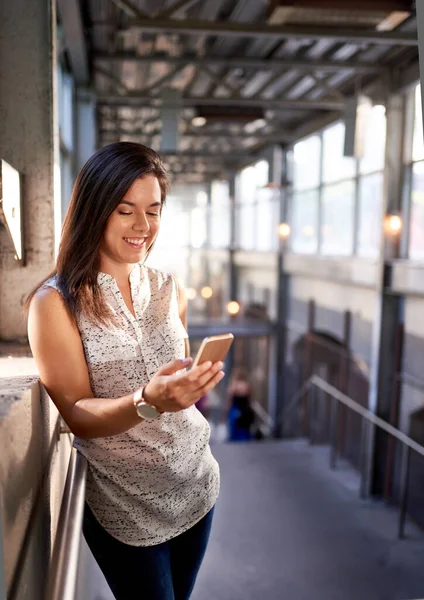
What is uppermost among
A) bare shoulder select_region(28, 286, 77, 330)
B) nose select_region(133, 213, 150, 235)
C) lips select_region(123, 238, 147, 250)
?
nose select_region(133, 213, 150, 235)

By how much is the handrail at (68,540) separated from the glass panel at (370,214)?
6.73m

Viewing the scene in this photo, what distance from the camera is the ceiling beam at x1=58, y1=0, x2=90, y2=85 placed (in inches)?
172

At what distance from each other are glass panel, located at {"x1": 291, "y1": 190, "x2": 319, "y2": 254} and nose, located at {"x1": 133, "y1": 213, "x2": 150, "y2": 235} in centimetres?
910

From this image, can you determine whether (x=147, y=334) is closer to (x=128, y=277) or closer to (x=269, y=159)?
(x=128, y=277)

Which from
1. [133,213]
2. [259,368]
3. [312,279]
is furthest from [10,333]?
[259,368]

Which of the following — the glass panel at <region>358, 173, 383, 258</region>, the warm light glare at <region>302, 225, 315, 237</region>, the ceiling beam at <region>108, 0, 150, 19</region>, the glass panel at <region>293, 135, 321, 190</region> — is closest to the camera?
the ceiling beam at <region>108, 0, 150, 19</region>

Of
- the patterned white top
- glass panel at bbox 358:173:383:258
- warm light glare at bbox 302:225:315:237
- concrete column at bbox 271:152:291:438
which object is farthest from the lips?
concrete column at bbox 271:152:291:438

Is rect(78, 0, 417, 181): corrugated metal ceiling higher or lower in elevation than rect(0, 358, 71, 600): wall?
higher

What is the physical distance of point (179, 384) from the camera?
1.09m

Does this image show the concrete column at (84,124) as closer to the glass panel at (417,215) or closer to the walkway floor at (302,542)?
the glass panel at (417,215)

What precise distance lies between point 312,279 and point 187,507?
903 cm

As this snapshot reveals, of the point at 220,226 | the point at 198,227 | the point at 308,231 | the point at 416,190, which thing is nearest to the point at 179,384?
the point at 416,190

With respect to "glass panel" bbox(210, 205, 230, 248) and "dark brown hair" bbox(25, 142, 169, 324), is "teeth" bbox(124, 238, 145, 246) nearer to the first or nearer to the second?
"dark brown hair" bbox(25, 142, 169, 324)

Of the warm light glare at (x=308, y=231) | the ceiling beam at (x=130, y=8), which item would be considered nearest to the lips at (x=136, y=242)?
the ceiling beam at (x=130, y=8)
